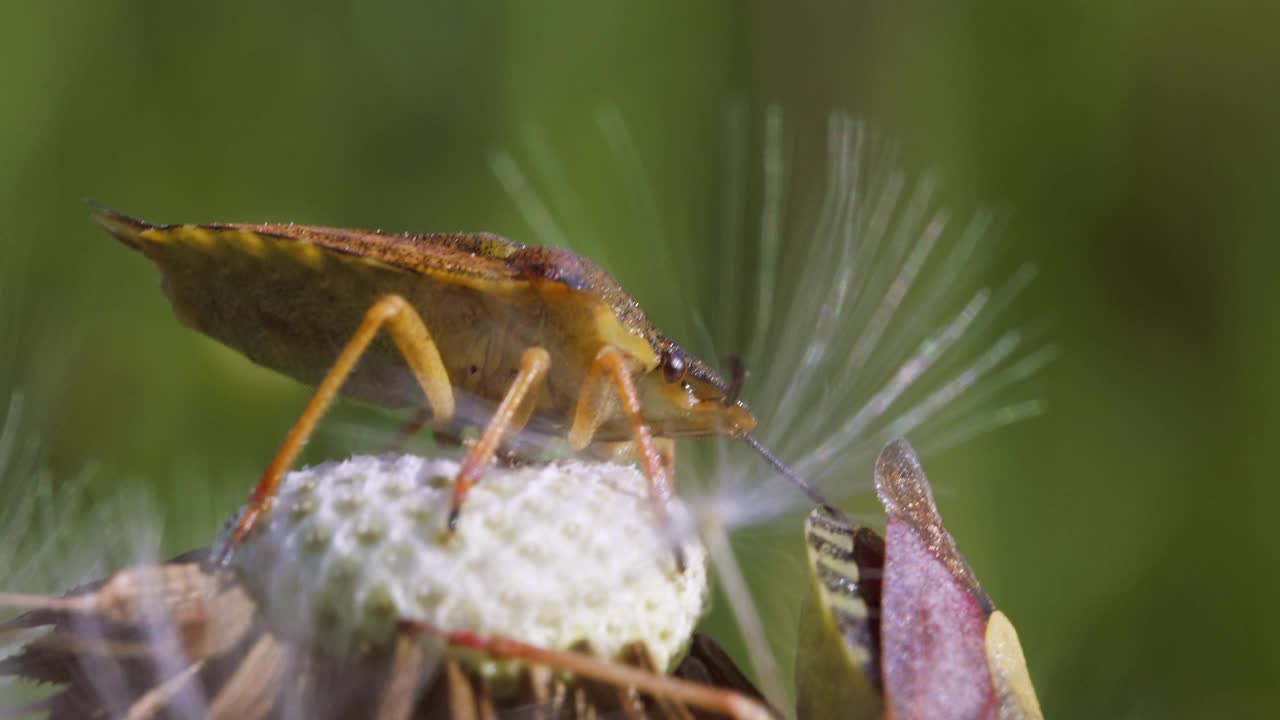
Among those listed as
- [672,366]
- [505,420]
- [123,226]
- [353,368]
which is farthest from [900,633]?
[123,226]

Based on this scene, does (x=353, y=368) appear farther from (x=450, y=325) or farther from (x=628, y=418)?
(x=628, y=418)

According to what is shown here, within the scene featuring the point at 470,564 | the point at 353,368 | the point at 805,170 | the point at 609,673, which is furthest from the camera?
the point at 805,170

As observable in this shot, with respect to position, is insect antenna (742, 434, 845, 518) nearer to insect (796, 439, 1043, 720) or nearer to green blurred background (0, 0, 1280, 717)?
insect (796, 439, 1043, 720)

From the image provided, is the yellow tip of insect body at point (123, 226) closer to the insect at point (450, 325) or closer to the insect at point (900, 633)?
the insect at point (450, 325)

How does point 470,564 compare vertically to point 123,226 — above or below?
below

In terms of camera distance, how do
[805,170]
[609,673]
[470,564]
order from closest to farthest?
[609,673] → [470,564] → [805,170]

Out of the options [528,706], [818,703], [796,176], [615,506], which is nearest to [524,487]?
[615,506]

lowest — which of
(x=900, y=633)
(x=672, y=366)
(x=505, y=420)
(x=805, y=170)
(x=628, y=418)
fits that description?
(x=900, y=633)
